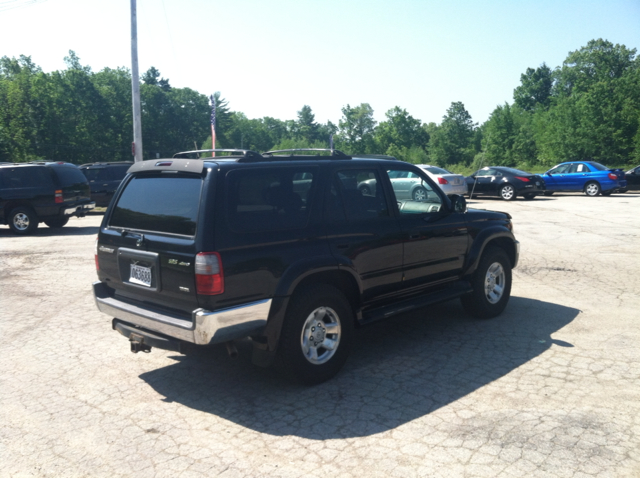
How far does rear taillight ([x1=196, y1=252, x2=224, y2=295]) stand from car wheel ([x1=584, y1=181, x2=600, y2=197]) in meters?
26.3

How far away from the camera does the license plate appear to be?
184 inches

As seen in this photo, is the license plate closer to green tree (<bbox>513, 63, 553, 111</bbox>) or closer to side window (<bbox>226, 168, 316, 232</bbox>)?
side window (<bbox>226, 168, 316, 232</bbox>)

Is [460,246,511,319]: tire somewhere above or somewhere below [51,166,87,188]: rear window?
below

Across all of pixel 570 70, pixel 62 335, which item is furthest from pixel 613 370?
pixel 570 70

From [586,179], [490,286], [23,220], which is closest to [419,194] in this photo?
[490,286]

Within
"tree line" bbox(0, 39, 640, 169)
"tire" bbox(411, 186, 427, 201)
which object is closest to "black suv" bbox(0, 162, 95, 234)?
"tire" bbox(411, 186, 427, 201)

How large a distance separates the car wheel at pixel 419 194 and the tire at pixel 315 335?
65.4 inches

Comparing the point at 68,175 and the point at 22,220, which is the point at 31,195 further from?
the point at 68,175

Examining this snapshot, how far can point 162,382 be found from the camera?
5102 millimetres

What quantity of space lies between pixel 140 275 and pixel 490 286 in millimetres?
4012

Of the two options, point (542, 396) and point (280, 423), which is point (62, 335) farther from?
point (542, 396)

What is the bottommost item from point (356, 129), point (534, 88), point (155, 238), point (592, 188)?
point (592, 188)

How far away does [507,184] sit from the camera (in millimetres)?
25062

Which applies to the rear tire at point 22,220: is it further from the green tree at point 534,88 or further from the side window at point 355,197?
the green tree at point 534,88
